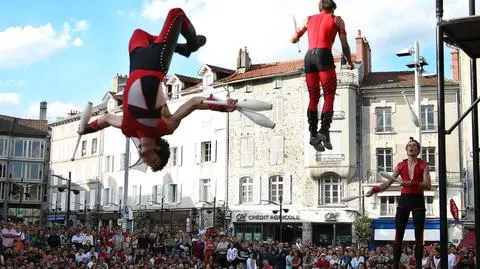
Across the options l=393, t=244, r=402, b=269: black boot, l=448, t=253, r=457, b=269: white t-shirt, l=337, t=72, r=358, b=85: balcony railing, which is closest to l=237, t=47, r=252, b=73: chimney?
l=337, t=72, r=358, b=85: balcony railing

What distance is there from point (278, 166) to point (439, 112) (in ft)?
112

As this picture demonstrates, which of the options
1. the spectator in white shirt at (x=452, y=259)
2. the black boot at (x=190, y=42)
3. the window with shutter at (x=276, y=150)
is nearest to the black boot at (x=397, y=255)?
the black boot at (x=190, y=42)

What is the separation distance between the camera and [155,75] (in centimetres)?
656

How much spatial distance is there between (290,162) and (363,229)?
634cm

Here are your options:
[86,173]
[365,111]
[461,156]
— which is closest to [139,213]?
[86,173]

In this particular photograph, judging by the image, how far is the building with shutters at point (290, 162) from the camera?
38.9 m

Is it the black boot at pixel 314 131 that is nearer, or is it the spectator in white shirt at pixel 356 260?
the black boot at pixel 314 131

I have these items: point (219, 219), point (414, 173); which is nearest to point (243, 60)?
point (219, 219)

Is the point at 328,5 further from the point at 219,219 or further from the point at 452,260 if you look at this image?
the point at 219,219

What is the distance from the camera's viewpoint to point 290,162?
40.6 metres

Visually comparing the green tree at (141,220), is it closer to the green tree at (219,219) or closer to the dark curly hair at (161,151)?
the green tree at (219,219)

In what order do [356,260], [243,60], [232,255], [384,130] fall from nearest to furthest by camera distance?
[356,260] → [232,255] → [384,130] → [243,60]

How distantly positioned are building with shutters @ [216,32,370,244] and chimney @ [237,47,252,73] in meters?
0.06

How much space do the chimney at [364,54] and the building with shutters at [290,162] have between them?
0.06 meters
